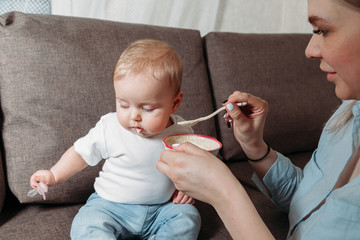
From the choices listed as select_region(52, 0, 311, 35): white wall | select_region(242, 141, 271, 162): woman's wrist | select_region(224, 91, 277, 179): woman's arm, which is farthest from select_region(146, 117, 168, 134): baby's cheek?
select_region(52, 0, 311, 35): white wall

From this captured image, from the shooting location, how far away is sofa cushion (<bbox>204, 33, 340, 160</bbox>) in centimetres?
174

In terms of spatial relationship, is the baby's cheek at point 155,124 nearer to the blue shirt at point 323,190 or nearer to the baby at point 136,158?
the baby at point 136,158

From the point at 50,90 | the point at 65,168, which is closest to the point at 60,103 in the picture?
the point at 50,90

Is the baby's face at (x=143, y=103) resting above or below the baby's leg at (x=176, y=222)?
above

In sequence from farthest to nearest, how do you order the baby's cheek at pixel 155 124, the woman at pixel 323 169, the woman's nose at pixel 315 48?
the baby's cheek at pixel 155 124, the woman's nose at pixel 315 48, the woman at pixel 323 169

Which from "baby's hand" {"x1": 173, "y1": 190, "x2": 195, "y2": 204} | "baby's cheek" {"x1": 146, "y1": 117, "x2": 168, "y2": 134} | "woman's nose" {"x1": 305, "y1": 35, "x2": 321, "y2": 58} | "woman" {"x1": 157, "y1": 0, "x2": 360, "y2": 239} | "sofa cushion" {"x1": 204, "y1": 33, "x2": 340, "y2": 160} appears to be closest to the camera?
"woman" {"x1": 157, "y1": 0, "x2": 360, "y2": 239}

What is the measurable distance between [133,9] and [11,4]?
63 centimetres

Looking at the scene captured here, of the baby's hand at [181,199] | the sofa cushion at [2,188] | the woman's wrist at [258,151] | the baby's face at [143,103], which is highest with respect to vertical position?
the baby's face at [143,103]

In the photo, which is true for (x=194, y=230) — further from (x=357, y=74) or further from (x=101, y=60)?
(x=101, y=60)

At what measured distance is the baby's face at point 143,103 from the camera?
98cm

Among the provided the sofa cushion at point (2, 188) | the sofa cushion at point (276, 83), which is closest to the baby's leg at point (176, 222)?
the sofa cushion at point (2, 188)

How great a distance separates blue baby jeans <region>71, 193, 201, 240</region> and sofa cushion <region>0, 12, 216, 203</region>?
25 cm

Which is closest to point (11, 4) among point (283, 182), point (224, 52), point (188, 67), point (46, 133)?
point (46, 133)

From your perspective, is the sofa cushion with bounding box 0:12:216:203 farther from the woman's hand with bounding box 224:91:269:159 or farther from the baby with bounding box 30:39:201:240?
the woman's hand with bounding box 224:91:269:159
